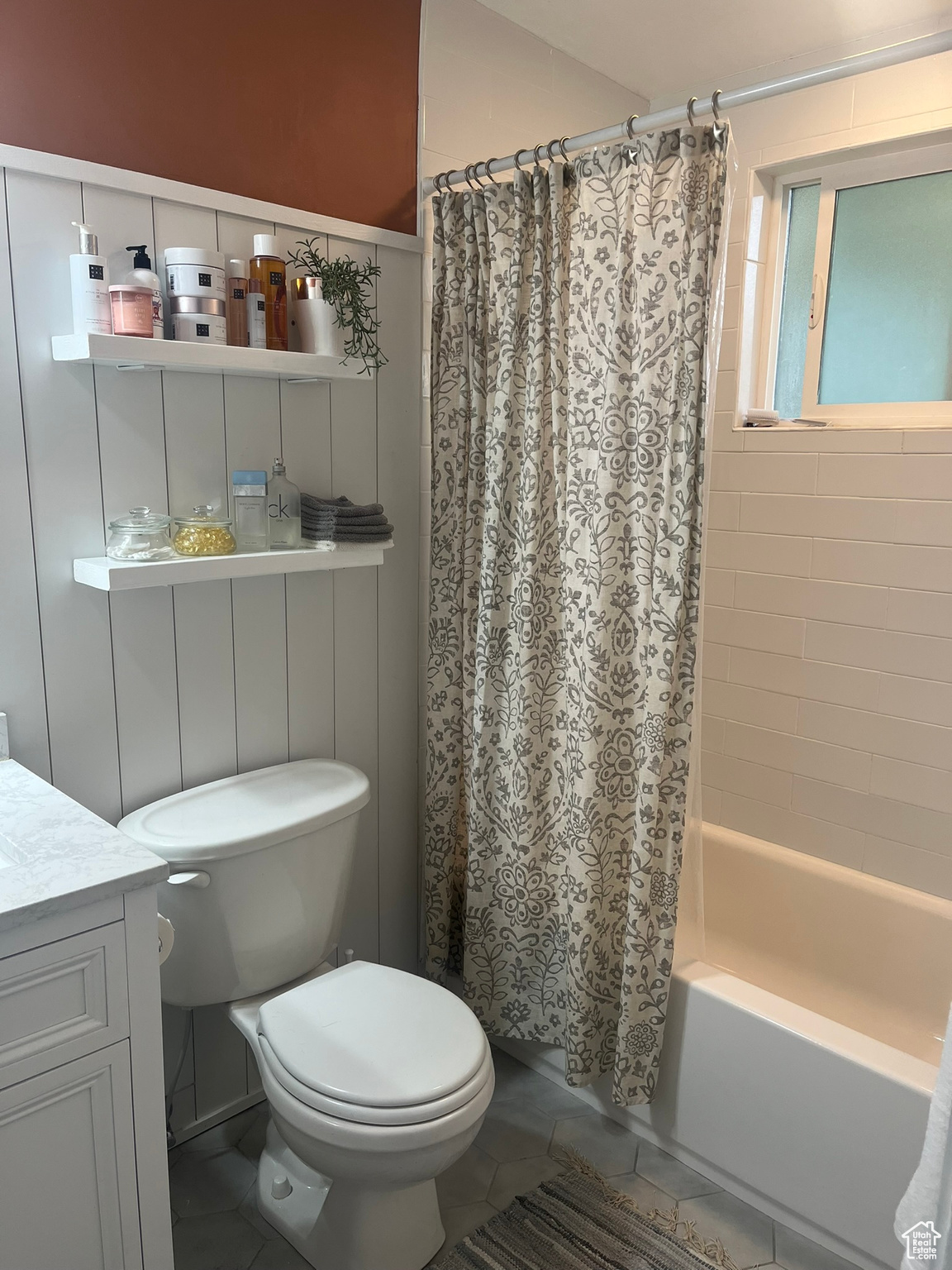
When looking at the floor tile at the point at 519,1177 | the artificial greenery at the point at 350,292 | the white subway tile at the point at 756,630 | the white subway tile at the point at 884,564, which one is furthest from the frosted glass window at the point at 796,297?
the floor tile at the point at 519,1177

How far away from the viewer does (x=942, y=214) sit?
2.34m

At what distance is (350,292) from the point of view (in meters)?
1.93

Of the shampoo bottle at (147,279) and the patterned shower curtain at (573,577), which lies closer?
the shampoo bottle at (147,279)

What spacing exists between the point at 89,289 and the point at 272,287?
1.19 feet

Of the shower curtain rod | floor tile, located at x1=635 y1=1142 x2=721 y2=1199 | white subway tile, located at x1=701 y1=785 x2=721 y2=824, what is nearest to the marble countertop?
floor tile, located at x1=635 y1=1142 x2=721 y2=1199

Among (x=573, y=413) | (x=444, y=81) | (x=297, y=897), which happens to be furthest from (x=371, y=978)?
(x=444, y=81)

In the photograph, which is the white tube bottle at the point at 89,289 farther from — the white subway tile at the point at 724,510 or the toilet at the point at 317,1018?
the white subway tile at the point at 724,510

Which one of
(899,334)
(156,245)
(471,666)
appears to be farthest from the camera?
(899,334)

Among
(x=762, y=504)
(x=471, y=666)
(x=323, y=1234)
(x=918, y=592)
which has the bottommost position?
(x=323, y=1234)

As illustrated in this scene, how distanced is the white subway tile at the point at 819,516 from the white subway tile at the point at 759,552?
26 mm

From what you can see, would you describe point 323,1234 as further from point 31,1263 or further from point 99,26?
point 99,26

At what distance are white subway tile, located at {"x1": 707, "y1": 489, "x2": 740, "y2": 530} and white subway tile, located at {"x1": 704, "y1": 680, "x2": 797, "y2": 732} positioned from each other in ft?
1.46

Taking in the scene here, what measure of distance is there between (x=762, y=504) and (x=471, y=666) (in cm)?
96

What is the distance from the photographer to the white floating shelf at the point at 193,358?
1.55 metres
